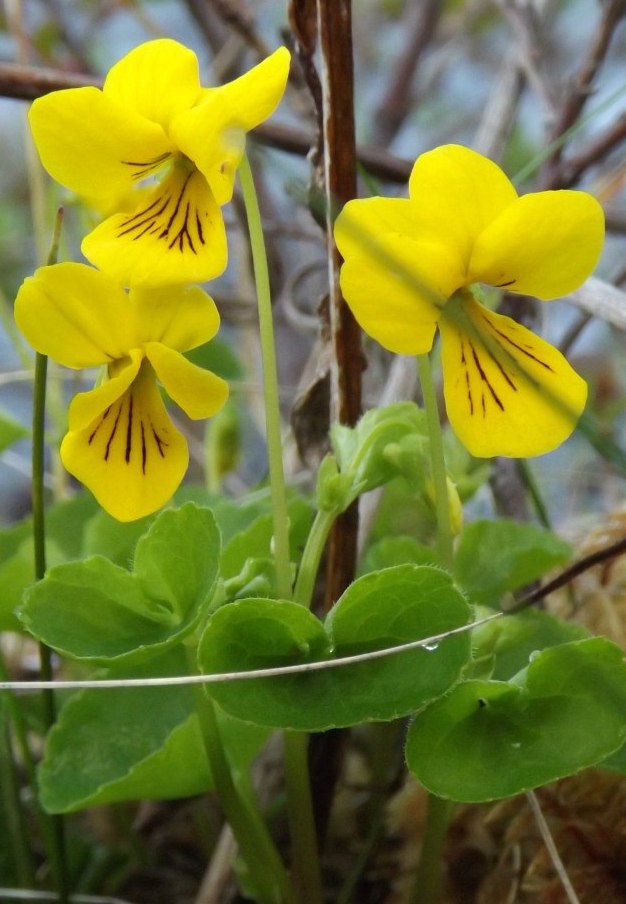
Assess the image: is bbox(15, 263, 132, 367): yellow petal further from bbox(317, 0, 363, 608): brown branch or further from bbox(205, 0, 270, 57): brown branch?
bbox(205, 0, 270, 57): brown branch

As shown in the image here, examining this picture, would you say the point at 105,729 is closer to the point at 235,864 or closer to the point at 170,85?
the point at 235,864

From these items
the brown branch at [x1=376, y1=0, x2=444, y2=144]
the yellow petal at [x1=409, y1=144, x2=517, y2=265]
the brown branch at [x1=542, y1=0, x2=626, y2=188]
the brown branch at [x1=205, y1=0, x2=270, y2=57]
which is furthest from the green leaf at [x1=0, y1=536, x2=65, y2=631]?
the brown branch at [x1=376, y1=0, x2=444, y2=144]

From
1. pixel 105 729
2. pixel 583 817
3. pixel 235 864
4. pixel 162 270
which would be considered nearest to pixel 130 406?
pixel 162 270

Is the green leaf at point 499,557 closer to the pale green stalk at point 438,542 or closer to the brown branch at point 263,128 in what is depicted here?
the pale green stalk at point 438,542

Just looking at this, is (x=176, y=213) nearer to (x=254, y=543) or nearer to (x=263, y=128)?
(x=254, y=543)

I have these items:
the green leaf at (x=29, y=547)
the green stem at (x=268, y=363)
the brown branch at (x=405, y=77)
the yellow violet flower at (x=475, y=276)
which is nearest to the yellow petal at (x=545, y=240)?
the yellow violet flower at (x=475, y=276)
